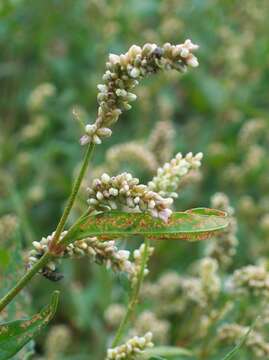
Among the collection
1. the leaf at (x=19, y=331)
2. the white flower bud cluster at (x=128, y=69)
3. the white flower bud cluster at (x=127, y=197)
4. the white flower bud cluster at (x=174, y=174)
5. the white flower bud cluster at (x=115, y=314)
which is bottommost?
the leaf at (x=19, y=331)

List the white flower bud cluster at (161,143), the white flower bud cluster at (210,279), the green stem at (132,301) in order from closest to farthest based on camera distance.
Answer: the green stem at (132,301), the white flower bud cluster at (210,279), the white flower bud cluster at (161,143)

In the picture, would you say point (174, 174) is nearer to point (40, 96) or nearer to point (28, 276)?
point (28, 276)

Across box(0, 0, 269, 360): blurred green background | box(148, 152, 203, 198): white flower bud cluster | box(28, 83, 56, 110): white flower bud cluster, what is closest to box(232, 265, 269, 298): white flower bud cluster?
box(148, 152, 203, 198): white flower bud cluster

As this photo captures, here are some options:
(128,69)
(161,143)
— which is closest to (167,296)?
(161,143)

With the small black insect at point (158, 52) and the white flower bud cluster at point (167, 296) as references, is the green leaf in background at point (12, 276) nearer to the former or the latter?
the small black insect at point (158, 52)

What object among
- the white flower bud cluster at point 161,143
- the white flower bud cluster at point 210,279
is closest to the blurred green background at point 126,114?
the white flower bud cluster at point 161,143

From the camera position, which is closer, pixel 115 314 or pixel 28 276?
pixel 28 276

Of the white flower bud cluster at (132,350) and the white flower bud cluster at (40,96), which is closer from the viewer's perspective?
the white flower bud cluster at (132,350)

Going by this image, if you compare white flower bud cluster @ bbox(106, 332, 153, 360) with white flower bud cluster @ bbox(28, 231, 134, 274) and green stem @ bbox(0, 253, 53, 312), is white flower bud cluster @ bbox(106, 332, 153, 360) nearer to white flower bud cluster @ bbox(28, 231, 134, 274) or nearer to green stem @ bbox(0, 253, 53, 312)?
white flower bud cluster @ bbox(28, 231, 134, 274)
